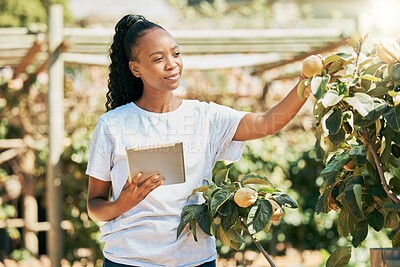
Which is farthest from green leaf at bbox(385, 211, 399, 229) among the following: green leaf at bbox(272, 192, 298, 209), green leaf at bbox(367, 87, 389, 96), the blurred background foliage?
the blurred background foliage

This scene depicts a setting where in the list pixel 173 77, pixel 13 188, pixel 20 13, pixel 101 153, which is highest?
pixel 20 13

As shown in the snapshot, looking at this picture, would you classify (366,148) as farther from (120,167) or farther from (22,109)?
(22,109)

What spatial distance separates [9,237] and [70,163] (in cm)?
172

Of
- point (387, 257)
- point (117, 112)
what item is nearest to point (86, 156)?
point (117, 112)

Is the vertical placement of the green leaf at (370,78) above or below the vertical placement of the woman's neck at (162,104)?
above

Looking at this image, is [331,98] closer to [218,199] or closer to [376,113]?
[376,113]

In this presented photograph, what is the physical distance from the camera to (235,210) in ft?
6.81

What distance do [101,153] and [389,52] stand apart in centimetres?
88

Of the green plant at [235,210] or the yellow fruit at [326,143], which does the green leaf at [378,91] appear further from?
the green plant at [235,210]

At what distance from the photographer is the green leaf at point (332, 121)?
1.84 meters

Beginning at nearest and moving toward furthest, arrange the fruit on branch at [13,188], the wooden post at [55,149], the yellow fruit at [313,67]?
1. the yellow fruit at [313,67]
2. the wooden post at [55,149]
3. the fruit on branch at [13,188]

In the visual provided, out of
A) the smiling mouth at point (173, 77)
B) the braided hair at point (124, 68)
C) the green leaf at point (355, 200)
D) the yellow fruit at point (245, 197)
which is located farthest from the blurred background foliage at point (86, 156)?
the green leaf at point (355, 200)

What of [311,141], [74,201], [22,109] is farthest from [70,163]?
[311,141]

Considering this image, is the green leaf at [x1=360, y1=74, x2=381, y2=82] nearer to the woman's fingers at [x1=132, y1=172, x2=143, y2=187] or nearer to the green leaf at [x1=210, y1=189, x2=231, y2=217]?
the green leaf at [x1=210, y1=189, x2=231, y2=217]
